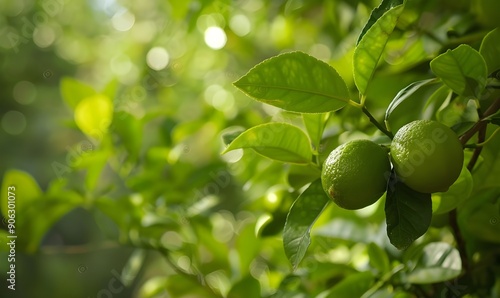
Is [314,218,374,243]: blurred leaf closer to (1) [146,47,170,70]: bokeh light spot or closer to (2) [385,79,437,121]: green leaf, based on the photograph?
(2) [385,79,437,121]: green leaf

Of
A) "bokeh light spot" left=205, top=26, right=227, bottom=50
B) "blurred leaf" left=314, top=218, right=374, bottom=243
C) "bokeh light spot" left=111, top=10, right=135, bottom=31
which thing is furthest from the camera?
"bokeh light spot" left=111, top=10, right=135, bottom=31

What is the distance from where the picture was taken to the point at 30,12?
8.31 feet

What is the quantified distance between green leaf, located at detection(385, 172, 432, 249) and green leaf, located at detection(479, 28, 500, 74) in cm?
11

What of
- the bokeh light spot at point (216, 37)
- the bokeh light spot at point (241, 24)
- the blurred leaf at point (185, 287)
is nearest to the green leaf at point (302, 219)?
the blurred leaf at point (185, 287)

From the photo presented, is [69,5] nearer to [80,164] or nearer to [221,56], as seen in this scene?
[221,56]

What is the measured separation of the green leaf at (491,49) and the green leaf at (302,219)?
0.50 ft

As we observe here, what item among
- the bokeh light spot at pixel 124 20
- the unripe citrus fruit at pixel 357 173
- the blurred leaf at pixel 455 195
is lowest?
the bokeh light spot at pixel 124 20

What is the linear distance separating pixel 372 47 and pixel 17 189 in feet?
1.84

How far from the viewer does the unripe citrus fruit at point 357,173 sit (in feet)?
1.15

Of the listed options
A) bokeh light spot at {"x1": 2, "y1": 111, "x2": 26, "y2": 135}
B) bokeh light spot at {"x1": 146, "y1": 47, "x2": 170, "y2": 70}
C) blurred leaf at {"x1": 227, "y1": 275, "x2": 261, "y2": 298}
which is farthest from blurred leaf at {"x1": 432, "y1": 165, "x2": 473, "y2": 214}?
bokeh light spot at {"x1": 2, "y1": 111, "x2": 26, "y2": 135}

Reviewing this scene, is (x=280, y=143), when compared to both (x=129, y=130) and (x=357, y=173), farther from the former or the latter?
(x=129, y=130)

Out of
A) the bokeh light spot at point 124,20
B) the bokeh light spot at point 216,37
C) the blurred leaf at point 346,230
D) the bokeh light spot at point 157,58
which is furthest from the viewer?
the bokeh light spot at point 124,20

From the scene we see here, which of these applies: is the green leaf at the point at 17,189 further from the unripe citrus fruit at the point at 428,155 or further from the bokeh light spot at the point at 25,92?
the bokeh light spot at the point at 25,92

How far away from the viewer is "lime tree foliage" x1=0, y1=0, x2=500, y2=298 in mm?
367
